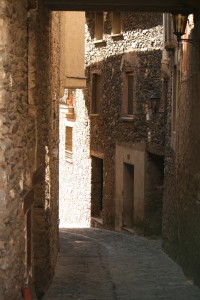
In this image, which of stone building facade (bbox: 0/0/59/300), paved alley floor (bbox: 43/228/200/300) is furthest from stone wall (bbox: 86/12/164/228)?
stone building facade (bbox: 0/0/59/300)

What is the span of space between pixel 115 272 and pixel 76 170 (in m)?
11.8

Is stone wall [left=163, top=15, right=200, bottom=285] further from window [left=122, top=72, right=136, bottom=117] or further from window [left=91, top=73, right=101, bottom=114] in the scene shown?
window [left=91, top=73, right=101, bottom=114]

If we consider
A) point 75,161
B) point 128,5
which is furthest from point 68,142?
point 128,5

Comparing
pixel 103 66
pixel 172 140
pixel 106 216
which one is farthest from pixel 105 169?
pixel 172 140

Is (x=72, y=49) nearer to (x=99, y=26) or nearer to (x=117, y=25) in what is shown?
(x=117, y=25)

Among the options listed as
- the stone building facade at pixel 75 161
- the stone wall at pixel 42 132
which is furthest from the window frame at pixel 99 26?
the stone wall at pixel 42 132

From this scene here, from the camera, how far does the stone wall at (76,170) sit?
2369 centimetres

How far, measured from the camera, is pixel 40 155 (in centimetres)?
1037

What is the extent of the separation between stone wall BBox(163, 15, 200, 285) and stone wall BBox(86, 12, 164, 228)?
134 inches

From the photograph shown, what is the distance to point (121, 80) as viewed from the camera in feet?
68.4

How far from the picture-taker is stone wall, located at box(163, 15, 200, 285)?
37.6ft

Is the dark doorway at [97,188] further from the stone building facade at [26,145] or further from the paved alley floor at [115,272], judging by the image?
the stone building facade at [26,145]

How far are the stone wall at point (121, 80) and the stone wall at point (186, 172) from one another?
11.1ft

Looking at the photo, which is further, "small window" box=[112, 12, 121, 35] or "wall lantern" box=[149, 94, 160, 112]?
"small window" box=[112, 12, 121, 35]
